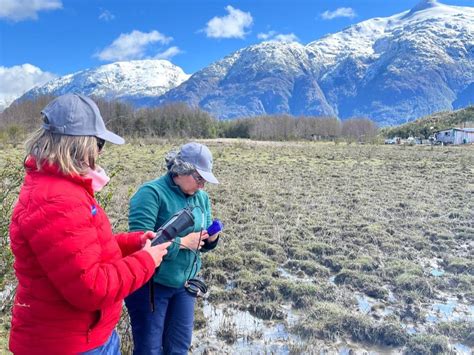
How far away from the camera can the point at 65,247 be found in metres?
1.53

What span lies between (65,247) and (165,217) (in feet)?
3.67

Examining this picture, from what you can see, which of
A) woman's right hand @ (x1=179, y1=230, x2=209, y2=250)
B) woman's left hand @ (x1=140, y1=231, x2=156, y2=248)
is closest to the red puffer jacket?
woman's left hand @ (x1=140, y1=231, x2=156, y2=248)

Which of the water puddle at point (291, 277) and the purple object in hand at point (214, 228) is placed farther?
the water puddle at point (291, 277)

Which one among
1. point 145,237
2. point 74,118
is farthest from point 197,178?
point 74,118

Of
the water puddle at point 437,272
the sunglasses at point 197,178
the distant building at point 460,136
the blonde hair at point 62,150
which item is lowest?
the water puddle at point 437,272

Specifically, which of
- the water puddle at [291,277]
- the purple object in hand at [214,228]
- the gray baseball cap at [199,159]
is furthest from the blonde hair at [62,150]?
the water puddle at [291,277]

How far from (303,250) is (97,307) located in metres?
5.22

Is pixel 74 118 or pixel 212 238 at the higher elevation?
pixel 74 118

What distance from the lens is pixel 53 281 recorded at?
5.16 ft

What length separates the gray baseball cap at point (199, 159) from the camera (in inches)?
105

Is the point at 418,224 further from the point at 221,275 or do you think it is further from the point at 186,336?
the point at 186,336

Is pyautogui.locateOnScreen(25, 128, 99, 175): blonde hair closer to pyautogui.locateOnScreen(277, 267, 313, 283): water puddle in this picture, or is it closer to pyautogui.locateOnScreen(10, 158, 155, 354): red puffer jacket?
pyautogui.locateOnScreen(10, 158, 155, 354): red puffer jacket

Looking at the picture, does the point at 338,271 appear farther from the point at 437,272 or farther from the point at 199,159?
the point at 199,159

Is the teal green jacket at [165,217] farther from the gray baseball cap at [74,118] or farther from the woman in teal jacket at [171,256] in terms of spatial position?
the gray baseball cap at [74,118]
